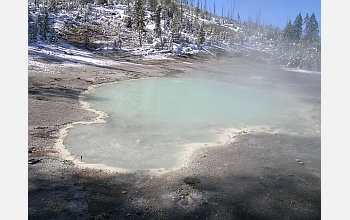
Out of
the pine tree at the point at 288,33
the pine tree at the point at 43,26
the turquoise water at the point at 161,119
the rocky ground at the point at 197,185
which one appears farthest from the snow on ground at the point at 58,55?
the pine tree at the point at 288,33

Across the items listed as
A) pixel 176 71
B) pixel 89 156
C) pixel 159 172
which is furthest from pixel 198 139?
pixel 176 71

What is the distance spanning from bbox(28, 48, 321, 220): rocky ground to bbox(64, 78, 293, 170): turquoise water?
1034mm

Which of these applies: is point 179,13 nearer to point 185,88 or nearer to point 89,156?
point 185,88

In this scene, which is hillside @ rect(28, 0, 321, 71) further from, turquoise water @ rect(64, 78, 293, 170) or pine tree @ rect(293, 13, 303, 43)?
turquoise water @ rect(64, 78, 293, 170)

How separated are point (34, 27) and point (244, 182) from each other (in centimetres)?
4243

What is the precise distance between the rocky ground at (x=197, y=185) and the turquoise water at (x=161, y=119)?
103 centimetres

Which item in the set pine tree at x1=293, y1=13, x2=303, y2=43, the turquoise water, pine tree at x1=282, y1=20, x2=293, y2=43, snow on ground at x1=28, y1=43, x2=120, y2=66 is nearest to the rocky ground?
the turquoise water

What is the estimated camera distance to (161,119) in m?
15.5

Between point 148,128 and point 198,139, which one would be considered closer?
point 198,139

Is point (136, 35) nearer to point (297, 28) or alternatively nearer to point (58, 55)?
point (58, 55)

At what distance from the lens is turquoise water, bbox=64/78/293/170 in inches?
418

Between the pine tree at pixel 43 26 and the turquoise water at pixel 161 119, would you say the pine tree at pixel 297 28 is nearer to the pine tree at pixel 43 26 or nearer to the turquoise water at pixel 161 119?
the turquoise water at pixel 161 119

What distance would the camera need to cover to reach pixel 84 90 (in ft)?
71.3

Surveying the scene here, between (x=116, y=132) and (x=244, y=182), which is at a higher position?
(x=116, y=132)
